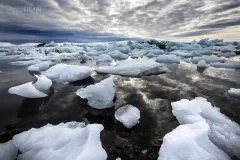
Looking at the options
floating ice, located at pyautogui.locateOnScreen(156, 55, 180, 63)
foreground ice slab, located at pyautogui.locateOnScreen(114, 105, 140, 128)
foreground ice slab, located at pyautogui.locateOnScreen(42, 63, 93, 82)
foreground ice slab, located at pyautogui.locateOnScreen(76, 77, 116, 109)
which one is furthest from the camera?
floating ice, located at pyautogui.locateOnScreen(156, 55, 180, 63)

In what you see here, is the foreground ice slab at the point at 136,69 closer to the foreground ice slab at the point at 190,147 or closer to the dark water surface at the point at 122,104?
the dark water surface at the point at 122,104

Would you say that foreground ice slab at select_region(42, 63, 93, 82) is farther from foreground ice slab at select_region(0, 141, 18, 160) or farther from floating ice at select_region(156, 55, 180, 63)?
floating ice at select_region(156, 55, 180, 63)

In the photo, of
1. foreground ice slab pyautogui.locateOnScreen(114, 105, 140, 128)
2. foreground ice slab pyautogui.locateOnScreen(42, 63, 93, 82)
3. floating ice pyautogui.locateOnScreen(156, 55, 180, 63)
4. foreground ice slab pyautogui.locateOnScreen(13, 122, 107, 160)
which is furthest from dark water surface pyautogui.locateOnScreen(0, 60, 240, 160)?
floating ice pyautogui.locateOnScreen(156, 55, 180, 63)

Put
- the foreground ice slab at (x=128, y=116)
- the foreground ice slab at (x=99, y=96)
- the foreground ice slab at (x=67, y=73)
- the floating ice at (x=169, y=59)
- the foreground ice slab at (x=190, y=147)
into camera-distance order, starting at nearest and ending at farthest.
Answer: the foreground ice slab at (x=190, y=147) < the foreground ice slab at (x=128, y=116) < the foreground ice slab at (x=99, y=96) < the foreground ice slab at (x=67, y=73) < the floating ice at (x=169, y=59)

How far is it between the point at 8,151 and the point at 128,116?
53.7 inches

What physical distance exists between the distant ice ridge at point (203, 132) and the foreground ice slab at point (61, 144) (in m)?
0.66

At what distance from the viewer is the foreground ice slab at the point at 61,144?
156 cm

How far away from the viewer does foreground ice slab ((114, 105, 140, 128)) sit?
2219 millimetres

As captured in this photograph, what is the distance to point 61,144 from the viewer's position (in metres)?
1.70

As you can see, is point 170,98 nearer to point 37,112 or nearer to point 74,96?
point 74,96

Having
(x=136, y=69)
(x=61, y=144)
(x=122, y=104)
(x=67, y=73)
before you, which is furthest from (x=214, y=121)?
(x=67, y=73)

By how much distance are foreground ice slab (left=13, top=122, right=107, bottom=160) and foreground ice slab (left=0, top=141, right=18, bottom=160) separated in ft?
0.13

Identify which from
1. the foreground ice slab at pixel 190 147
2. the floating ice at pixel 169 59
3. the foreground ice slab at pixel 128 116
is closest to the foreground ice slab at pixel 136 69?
the foreground ice slab at pixel 128 116

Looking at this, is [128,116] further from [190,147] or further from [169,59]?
[169,59]
